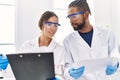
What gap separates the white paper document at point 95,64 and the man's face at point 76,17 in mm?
446

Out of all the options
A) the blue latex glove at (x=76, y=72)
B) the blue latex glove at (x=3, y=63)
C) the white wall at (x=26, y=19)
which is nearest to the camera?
the blue latex glove at (x=76, y=72)

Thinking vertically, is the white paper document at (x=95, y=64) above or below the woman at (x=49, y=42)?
below

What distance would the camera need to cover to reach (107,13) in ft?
10.8

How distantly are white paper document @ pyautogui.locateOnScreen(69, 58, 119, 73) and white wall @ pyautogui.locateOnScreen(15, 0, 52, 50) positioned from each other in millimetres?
1519

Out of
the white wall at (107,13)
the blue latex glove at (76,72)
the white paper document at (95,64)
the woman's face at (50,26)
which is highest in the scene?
the white wall at (107,13)

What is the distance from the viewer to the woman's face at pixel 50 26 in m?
1.76

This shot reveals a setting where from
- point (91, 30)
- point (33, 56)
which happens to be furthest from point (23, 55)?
point (91, 30)

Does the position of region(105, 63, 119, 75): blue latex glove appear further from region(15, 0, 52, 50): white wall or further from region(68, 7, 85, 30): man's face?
region(15, 0, 52, 50): white wall

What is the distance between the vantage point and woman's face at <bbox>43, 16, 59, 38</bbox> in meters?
1.76

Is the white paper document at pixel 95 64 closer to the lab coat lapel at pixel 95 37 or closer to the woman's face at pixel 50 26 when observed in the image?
the lab coat lapel at pixel 95 37

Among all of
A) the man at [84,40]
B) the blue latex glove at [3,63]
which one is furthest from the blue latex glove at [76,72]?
the blue latex glove at [3,63]

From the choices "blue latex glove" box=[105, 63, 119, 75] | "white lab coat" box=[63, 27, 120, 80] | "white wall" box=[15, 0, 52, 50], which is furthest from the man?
"white wall" box=[15, 0, 52, 50]

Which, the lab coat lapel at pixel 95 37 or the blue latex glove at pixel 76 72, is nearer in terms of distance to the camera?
the blue latex glove at pixel 76 72

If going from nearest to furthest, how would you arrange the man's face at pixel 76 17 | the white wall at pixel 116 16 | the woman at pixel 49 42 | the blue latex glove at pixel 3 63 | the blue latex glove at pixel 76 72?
the blue latex glove at pixel 76 72
the blue latex glove at pixel 3 63
the man's face at pixel 76 17
the woman at pixel 49 42
the white wall at pixel 116 16
